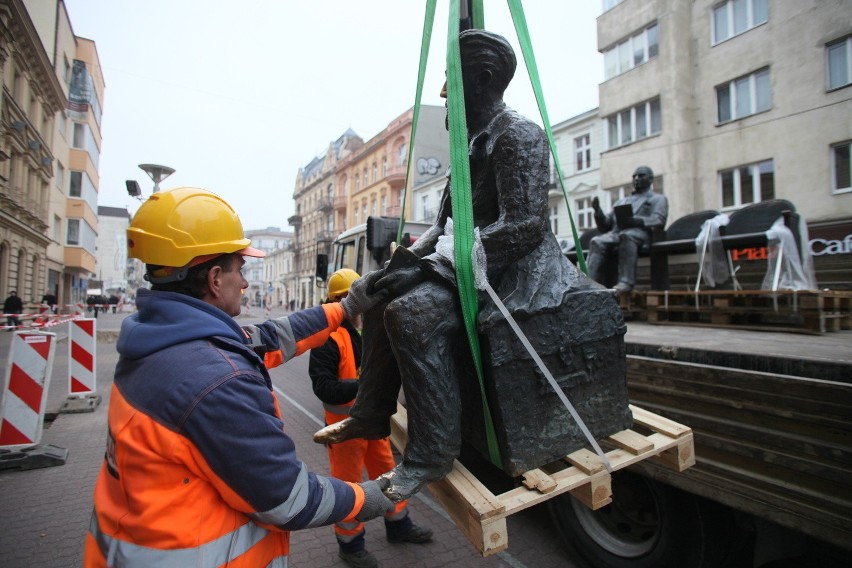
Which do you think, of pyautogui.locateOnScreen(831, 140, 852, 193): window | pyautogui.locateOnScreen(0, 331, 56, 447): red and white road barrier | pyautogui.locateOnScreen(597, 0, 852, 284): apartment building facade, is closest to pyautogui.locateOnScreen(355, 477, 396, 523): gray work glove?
pyautogui.locateOnScreen(0, 331, 56, 447): red and white road barrier

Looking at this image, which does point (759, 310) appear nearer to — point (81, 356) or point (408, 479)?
point (408, 479)

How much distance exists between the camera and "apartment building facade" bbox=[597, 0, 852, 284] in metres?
11.5

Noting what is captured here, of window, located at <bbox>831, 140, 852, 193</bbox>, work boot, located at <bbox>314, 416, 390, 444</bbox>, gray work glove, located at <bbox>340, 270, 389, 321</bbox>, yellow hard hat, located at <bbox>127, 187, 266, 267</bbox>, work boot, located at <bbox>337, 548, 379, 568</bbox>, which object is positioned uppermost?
window, located at <bbox>831, 140, 852, 193</bbox>

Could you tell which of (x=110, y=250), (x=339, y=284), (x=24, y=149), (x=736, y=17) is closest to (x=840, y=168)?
(x=736, y=17)

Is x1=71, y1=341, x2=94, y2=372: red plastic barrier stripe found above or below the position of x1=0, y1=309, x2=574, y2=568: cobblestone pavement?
above

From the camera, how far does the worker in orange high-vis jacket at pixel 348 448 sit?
2.87m

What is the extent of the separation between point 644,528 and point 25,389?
591cm

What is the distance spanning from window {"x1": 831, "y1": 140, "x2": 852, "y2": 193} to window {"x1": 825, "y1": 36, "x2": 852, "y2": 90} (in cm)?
164

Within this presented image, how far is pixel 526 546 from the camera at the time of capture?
3.12 m

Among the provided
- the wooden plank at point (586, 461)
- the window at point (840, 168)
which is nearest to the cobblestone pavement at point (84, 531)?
the wooden plank at point (586, 461)

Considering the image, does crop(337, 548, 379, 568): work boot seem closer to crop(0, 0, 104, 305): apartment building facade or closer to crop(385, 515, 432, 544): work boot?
crop(385, 515, 432, 544): work boot

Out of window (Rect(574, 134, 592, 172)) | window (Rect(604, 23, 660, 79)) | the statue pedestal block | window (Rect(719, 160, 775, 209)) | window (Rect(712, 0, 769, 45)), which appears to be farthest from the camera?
window (Rect(574, 134, 592, 172))

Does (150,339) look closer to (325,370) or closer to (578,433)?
(578,433)

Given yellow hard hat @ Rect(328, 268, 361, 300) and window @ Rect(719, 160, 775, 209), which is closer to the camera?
yellow hard hat @ Rect(328, 268, 361, 300)
